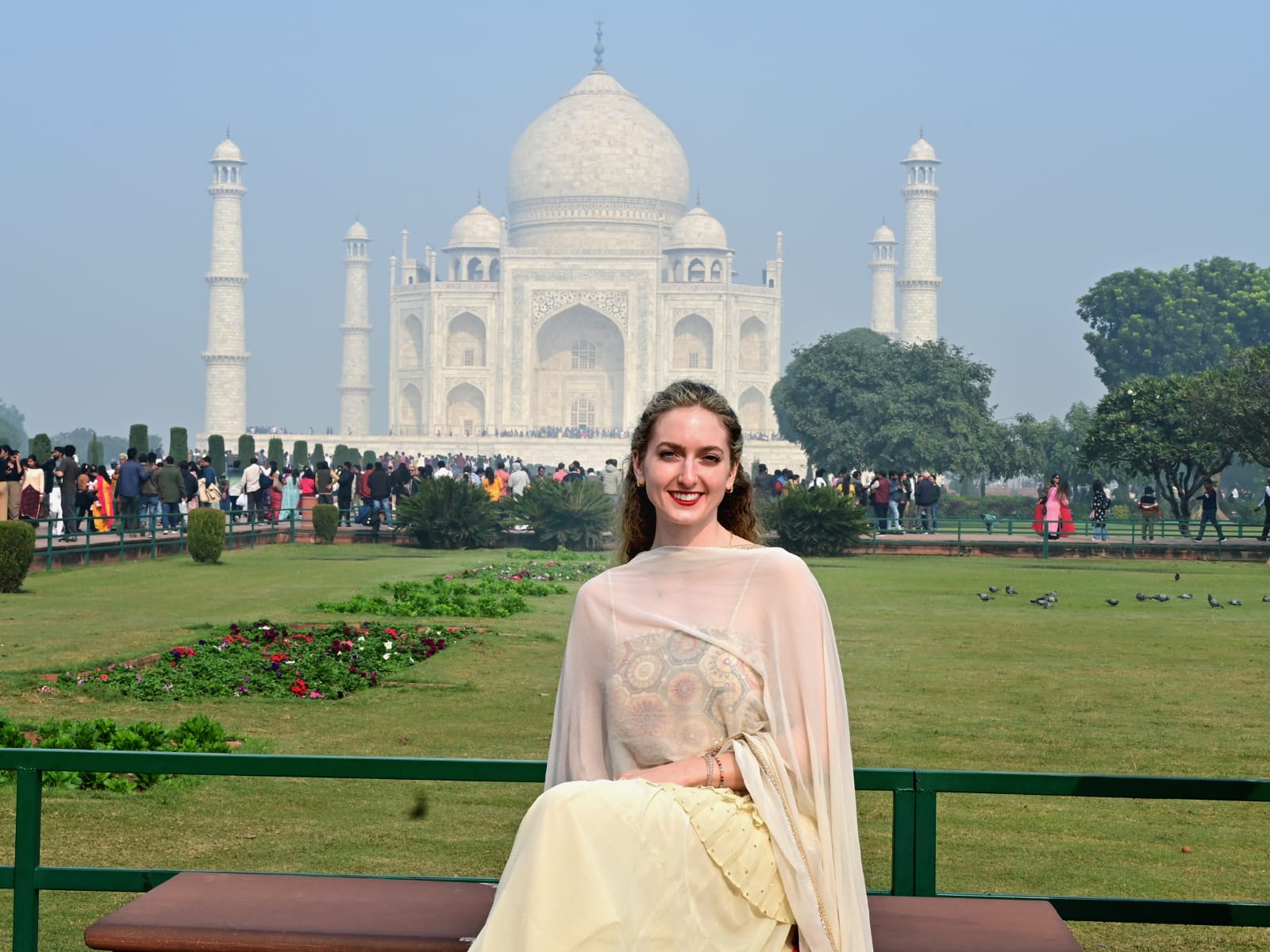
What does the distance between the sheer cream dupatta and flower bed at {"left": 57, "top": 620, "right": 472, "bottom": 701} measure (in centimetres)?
522

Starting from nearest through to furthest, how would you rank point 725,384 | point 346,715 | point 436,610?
1. point 346,715
2. point 436,610
3. point 725,384

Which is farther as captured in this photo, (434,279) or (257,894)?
(434,279)

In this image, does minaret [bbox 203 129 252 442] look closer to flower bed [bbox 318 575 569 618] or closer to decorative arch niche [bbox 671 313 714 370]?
decorative arch niche [bbox 671 313 714 370]

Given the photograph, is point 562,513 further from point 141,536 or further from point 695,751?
point 695,751

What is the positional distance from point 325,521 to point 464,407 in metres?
39.2

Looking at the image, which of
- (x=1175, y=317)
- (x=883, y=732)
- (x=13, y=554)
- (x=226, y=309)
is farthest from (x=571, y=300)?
(x=883, y=732)

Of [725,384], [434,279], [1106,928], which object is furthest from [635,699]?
[434,279]

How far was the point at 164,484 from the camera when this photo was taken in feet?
59.3

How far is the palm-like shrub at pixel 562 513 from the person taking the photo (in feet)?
62.8

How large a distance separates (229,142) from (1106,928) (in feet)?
182

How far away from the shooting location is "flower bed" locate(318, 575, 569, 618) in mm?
11258

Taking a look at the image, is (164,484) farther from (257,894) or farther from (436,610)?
(257,894)

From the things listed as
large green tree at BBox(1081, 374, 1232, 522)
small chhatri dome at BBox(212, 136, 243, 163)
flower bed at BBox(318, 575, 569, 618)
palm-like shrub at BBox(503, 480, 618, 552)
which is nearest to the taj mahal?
small chhatri dome at BBox(212, 136, 243, 163)

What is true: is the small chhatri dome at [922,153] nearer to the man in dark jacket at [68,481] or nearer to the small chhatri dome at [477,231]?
the small chhatri dome at [477,231]
